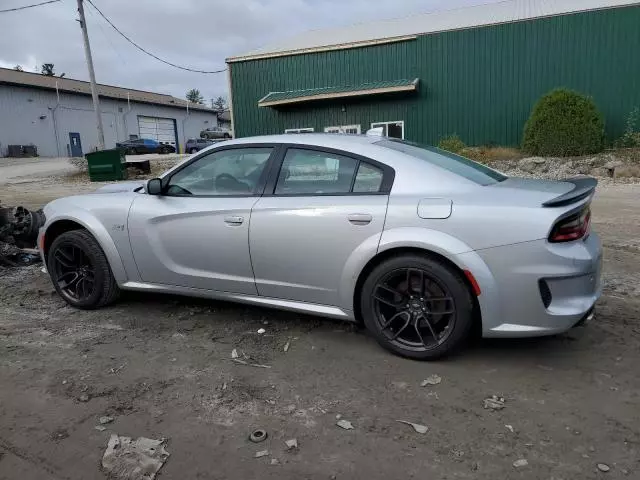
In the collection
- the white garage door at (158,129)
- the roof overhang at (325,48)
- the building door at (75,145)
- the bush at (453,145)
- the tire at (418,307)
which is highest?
the roof overhang at (325,48)

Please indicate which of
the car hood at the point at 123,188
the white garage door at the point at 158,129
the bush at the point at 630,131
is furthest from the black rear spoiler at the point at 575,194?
the white garage door at the point at 158,129

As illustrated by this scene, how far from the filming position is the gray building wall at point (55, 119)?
3578 centimetres

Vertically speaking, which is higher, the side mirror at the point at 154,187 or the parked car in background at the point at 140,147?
the parked car in background at the point at 140,147

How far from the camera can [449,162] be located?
→ 3.66 meters

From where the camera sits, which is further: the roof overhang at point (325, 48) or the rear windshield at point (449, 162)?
the roof overhang at point (325, 48)

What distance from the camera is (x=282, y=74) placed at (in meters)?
21.4

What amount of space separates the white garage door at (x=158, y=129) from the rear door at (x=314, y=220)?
47.2 meters

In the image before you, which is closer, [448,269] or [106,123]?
[448,269]

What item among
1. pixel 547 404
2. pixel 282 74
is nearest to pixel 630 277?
pixel 547 404

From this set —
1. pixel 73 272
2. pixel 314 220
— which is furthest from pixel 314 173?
pixel 73 272

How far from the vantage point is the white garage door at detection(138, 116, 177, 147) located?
47.5 m

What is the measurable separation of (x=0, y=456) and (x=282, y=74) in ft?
67.5

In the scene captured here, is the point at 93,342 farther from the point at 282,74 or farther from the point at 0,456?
the point at 282,74

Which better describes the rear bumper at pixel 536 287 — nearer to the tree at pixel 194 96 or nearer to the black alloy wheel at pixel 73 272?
the black alloy wheel at pixel 73 272
